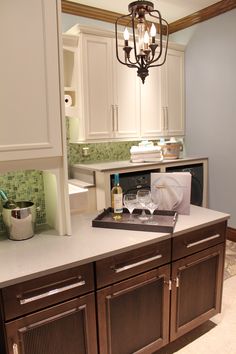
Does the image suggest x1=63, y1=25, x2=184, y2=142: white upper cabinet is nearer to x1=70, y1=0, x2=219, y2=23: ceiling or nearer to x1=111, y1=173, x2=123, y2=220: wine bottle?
x1=70, y1=0, x2=219, y2=23: ceiling

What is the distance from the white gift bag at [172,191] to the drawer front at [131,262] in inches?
14.2

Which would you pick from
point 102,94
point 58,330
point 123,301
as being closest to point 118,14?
point 102,94

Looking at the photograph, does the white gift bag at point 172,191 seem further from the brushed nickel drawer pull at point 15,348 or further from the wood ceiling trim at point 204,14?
the wood ceiling trim at point 204,14

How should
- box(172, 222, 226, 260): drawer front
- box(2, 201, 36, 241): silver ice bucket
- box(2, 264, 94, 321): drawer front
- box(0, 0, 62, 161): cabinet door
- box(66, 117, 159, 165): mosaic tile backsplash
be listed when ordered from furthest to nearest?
box(66, 117, 159, 165): mosaic tile backsplash → box(172, 222, 226, 260): drawer front → box(2, 201, 36, 241): silver ice bucket → box(0, 0, 62, 161): cabinet door → box(2, 264, 94, 321): drawer front

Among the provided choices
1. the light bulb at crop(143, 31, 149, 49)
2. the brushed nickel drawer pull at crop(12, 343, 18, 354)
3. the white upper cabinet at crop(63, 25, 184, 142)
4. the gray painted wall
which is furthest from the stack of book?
the brushed nickel drawer pull at crop(12, 343, 18, 354)

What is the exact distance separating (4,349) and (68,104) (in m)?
2.58

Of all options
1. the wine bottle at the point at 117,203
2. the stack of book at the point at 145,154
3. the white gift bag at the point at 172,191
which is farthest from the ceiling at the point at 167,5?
the wine bottle at the point at 117,203

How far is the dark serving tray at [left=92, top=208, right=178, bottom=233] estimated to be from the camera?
1722 millimetres

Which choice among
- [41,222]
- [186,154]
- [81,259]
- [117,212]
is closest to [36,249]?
[81,259]

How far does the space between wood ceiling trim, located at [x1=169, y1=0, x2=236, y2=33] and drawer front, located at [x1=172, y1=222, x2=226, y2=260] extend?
288 centimetres

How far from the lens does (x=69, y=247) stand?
156 cm

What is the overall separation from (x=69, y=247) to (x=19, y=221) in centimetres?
32

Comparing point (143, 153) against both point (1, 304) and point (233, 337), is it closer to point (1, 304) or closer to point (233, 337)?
point (233, 337)

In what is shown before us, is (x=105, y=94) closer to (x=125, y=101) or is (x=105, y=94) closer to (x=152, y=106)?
(x=125, y=101)
